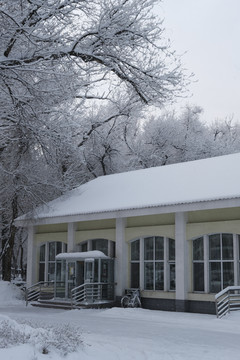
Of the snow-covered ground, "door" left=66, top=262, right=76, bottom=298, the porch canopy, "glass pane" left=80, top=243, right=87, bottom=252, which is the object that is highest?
"glass pane" left=80, top=243, right=87, bottom=252

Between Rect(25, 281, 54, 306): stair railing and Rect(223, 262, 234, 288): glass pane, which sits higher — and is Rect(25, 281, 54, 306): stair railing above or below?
below

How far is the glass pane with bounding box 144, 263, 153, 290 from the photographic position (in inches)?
936

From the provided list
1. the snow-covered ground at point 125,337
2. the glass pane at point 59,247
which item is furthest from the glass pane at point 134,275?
the glass pane at point 59,247

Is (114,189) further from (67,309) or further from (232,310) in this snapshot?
(232,310)

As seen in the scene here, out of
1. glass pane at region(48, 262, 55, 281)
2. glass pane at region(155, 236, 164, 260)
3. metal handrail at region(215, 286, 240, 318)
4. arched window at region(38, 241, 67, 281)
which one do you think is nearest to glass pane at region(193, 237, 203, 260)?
glass pane at region(155, 236, 164, 260)

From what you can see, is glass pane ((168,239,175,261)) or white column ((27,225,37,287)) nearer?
glass pane ((168,239,175,261))

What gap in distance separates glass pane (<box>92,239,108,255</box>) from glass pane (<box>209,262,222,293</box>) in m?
6.55

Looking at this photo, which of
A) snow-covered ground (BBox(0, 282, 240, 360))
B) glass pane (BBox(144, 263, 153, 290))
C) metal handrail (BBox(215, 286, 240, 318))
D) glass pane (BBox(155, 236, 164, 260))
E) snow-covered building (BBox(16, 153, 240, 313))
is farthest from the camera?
glass pane (BBox(144, 263, 153, 290))

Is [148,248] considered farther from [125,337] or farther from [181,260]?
[125,337]

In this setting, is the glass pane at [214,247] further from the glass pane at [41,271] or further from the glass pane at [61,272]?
the glass pane at [41,271]

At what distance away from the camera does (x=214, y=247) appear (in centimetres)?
2142

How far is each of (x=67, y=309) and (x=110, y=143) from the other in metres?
21.5

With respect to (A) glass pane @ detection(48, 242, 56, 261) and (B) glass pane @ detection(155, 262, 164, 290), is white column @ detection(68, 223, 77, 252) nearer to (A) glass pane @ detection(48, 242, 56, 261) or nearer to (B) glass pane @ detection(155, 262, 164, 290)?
(A) glass pane @ detection(48, 242, 56, 261)

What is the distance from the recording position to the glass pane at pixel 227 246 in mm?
20819
